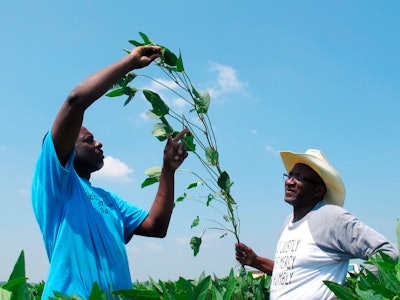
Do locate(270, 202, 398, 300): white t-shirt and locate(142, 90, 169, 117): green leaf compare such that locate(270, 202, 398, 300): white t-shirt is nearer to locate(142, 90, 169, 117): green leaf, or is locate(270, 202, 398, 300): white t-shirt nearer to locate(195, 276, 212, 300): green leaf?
locate(142, 90, 169, 117): green leaf

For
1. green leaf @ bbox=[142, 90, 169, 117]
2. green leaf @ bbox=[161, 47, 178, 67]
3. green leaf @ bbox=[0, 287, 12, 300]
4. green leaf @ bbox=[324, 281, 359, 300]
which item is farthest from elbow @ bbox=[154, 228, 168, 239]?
green leaf @ bbox=[0, 287, 12, 300]

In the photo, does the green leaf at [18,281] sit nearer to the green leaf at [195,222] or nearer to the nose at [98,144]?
the nose at [98,144]

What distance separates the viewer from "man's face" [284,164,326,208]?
3080mm

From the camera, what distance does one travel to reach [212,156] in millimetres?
2922

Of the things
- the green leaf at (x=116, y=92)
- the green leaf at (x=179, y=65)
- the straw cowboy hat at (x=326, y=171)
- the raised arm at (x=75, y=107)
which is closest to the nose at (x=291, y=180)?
the straw cowboy hat at (x=326, y=171)

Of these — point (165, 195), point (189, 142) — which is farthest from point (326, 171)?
point (165, 195)

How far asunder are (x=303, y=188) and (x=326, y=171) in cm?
18

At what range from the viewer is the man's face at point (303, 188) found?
3080mm

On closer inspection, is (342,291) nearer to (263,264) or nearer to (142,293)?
(142,293)

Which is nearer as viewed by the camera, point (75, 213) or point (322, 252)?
point (75, 213)

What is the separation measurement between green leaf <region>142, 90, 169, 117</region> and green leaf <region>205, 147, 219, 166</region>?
1.14ft

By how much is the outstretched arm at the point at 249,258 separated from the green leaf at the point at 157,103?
1.03 meters

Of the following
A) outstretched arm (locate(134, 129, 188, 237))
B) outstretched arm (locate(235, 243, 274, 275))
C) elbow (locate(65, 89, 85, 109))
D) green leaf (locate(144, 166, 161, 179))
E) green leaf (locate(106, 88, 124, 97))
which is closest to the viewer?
elbow (locate(65, 89, 85, 109))

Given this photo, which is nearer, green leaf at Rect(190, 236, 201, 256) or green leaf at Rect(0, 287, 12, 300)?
green leaf at Rect(0, 287, 12, 300)
